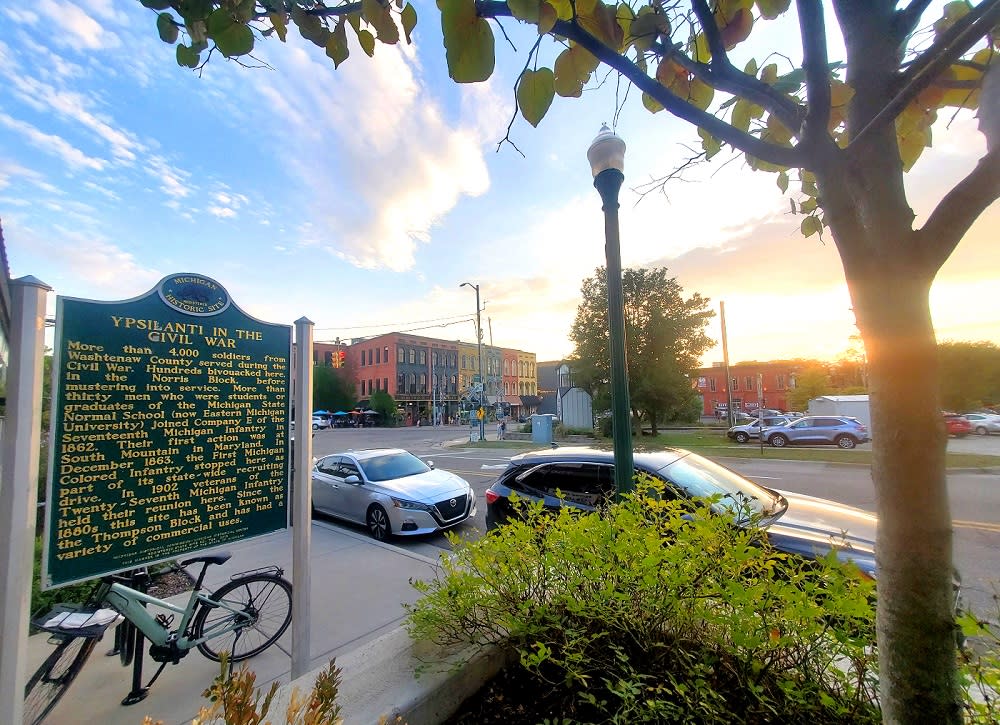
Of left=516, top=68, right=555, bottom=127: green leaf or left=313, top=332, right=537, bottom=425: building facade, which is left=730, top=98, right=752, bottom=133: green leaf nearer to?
left=516, top=68, right=555, bottom=127: green leaf

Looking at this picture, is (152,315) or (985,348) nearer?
(152,315)

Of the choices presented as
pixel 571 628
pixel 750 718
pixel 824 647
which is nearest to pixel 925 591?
pixel 824 647

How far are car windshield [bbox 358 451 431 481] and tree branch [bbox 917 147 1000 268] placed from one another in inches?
291

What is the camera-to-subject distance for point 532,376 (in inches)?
2810

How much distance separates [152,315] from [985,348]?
57759 mm

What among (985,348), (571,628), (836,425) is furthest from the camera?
(985,348)

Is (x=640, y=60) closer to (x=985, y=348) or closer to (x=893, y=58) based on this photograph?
(x=893, y=58)

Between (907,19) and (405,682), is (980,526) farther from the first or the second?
(405,682)

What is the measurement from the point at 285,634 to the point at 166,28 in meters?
4.38

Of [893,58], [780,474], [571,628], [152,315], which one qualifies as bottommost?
[780,474]

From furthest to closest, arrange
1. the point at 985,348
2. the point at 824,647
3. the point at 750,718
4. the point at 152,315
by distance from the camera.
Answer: the point at 985,348, the point at 152,315, the point at 824,647, the point at 750,718

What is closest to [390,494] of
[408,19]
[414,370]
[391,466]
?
[391,466]

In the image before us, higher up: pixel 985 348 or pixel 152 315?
pixel 985 348

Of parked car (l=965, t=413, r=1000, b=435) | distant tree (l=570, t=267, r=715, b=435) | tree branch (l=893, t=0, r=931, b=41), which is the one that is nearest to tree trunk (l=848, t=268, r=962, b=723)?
tree branch (l=893, t=0, r=931, b=41)
